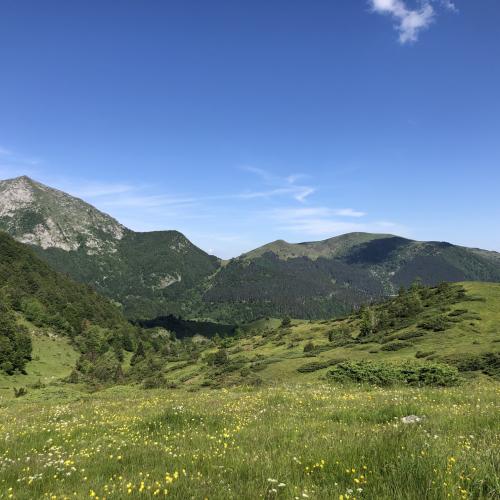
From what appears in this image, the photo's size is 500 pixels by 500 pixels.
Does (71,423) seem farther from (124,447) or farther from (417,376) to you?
(417,376)

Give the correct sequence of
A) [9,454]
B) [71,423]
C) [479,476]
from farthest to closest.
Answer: [71,423] < [9,454] < [479,476]

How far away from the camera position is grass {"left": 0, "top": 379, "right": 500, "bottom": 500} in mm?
5367

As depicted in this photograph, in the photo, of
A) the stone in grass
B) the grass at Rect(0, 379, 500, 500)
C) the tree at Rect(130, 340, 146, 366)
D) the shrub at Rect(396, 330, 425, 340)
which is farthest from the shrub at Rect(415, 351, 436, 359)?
the tree at Rect(130, 340, 146, 366)

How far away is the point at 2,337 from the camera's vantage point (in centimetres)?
12025

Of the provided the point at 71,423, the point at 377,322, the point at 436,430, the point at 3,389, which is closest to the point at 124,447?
the point at 71,423

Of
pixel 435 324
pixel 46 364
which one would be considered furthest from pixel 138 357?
pixel 435 324

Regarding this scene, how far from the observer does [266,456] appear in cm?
707

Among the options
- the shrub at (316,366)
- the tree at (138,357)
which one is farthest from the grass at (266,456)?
the tree at (138,357)

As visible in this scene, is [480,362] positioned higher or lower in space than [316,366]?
higher

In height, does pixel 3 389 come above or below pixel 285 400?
below

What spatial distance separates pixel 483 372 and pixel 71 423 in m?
32.8

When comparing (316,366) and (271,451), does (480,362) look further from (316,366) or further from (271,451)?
(271,451)

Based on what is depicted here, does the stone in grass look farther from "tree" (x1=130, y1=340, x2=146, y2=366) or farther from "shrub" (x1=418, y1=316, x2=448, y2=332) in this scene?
"tree" (x1=130, y1=340, x2=146, y2=366)

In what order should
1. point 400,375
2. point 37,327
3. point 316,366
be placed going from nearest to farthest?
point 400,375 → point 316,366 → point 37,327
